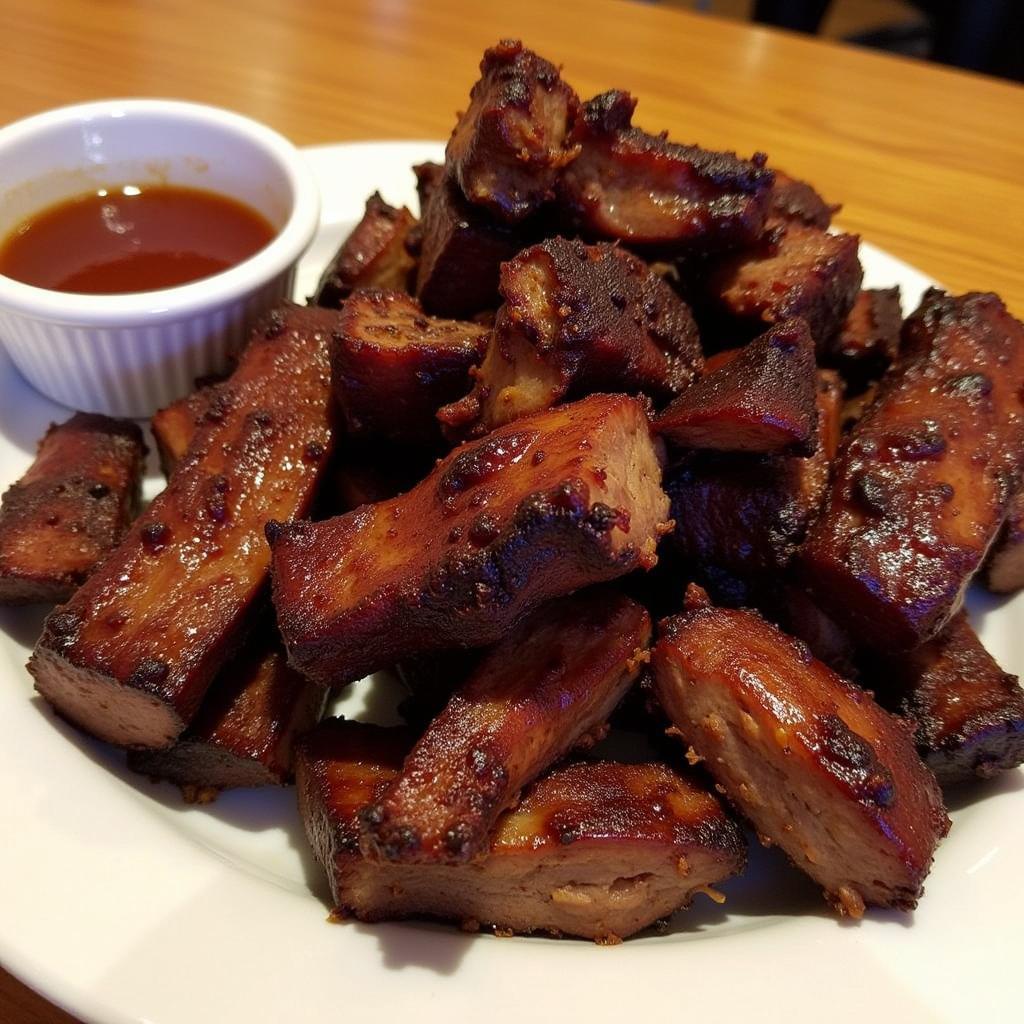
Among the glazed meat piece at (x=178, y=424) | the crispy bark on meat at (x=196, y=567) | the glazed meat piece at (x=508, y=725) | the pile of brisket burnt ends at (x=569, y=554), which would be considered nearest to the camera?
the glazed meat piece at (x=508, y=725)

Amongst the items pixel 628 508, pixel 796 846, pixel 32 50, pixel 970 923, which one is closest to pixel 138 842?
pixel 628 508

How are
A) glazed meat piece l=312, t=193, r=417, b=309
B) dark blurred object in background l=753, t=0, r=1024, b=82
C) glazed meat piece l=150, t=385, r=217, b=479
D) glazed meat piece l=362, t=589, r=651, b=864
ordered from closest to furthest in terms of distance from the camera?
glazed meat piece l=362, t=589, r=651, b=864, glazed meat piece l=150, t=385, r=217, b=479, glazed meat piece l=312, t=193, r=417, b=309, dark blurred object in background l=753, t=0, r=1024, b=82

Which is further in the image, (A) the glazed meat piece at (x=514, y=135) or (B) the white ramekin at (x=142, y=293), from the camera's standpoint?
(B) the white ramekin at (x=142, y=293)

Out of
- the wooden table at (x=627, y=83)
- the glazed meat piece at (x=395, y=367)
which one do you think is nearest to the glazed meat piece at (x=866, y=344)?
the glazed meat piece at (x=395, y=367)

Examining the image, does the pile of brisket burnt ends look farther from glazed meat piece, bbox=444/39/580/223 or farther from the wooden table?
the wooden table

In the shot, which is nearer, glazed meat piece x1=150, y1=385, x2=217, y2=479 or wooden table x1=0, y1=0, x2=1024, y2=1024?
glazed meat piece x1=150, y1=385, x2=217, y2=479

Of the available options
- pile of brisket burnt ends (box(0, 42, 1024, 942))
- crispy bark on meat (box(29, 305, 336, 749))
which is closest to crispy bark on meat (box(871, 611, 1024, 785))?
pile of brisket burnt ends (box(0, 42, 1024, 942))

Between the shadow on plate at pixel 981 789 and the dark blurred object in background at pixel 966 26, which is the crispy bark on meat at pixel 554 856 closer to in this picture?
the shadow on plate at pixel 981 789
